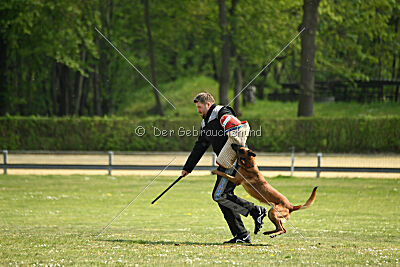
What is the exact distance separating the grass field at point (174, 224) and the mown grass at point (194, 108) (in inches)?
662

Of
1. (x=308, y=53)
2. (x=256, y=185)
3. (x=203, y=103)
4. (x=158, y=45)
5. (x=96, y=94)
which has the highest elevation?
(x=158, y=45)

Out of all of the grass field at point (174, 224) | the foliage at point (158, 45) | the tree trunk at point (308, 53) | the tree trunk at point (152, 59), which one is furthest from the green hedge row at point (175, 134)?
the grass field at point (174, 224)

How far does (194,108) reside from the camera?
131 feet

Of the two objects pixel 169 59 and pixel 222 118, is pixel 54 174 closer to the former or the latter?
pixel 222 118

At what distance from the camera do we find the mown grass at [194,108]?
3585 cm

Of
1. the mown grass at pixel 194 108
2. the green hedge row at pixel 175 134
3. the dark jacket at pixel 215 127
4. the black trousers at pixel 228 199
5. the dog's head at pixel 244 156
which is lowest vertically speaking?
the green hedge row at pixel 175 134

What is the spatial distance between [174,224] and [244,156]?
4024mm

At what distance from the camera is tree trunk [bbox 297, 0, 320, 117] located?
29500 mm

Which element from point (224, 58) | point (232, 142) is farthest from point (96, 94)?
point (232, 142)

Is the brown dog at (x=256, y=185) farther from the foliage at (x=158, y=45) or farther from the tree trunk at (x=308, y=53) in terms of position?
the foliage at (x=158, y=45)

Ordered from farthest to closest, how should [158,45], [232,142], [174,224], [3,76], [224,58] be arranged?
[158,45] → [3,76] → [224,58] → [174,224] → [232,142]

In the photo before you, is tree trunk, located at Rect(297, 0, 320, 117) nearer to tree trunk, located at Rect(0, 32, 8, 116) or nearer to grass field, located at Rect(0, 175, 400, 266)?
grass field, located at Rect(0, 175, 400, 266)

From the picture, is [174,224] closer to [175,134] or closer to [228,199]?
[228,199]

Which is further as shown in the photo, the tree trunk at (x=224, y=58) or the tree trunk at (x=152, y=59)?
the tree trunk at (x=152, y=59)
